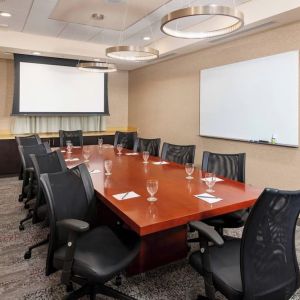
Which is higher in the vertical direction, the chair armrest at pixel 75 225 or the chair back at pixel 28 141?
the chair back at pixel 28 141

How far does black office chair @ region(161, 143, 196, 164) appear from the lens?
3.45 m

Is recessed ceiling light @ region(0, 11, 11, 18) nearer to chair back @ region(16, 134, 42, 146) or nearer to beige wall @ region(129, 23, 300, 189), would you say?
chair back @ region(16, 134, 42, 146)

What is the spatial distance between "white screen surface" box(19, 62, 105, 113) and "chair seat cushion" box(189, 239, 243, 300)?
17.7 ft

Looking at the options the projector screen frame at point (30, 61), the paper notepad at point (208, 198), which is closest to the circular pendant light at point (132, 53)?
the paper notepad at point (208, 198)

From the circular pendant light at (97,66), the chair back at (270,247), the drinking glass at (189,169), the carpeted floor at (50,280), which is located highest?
the circular pendant light at (97,66)

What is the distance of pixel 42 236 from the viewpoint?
3.07 meters

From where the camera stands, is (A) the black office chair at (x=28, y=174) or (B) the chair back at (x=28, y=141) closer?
(A) the black office chair at (x=28, y=174)

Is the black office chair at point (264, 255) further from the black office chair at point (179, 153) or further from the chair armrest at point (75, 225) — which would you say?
the black office chair at point (179, 153)

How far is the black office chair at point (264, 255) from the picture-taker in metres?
1.30

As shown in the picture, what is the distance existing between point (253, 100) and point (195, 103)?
1.41m

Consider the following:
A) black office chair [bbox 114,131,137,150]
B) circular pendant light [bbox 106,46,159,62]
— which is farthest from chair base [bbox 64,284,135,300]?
black office chair [bbox 114,131,137,150]

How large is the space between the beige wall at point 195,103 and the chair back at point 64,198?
9.17ft

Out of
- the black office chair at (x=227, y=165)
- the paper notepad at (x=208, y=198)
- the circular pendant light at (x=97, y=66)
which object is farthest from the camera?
the circular pendant light at (x=97, y=66)

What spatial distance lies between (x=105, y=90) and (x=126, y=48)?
Result: 3727 mm
